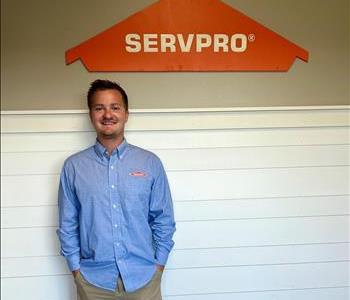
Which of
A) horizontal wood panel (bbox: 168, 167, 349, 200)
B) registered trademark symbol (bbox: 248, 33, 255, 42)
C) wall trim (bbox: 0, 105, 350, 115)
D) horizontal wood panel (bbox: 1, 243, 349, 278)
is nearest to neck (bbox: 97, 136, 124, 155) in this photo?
wall trim (bbox: 0, 105, 350, 115)

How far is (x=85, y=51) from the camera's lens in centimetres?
172

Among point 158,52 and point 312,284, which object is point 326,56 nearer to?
point 158,52

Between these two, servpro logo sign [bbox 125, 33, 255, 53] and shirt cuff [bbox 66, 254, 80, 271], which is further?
servpro logo sign [bbox 125, 33, 255, 53]

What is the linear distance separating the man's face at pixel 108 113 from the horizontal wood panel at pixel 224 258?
0.67 meters

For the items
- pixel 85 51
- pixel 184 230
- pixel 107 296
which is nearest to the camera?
pixel 107 296

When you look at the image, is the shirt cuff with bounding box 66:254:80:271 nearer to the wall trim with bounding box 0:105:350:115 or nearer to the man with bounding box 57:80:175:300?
the man with bounding box 57:80:175:300

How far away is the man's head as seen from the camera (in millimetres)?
1550

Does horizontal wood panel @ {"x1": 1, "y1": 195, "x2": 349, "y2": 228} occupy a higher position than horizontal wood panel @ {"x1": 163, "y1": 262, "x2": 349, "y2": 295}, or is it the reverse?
horizontal wood panel @ {"x1": 1, "y1": 195, "x2": 349, "y2": 228}

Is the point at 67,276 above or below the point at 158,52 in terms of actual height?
below

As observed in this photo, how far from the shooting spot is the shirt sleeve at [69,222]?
5.07 ft

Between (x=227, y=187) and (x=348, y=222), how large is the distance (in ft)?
2.08

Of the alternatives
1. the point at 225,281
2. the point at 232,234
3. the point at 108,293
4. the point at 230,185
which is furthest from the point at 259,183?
the point at 108,293

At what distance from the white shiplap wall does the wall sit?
0.21 feet

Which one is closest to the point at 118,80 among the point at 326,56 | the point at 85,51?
the point at 85,51
